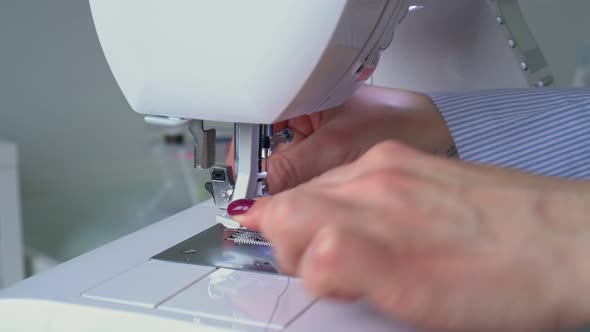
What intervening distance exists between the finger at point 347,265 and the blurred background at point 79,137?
4.46ft

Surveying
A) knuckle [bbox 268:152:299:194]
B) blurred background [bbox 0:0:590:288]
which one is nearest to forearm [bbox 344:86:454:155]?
knuckle [bbox 268:152:299:194]

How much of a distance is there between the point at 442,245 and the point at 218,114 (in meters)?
0.29

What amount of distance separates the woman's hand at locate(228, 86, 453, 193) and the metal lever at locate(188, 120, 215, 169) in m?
0.06

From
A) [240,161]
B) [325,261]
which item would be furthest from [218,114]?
[325,261]

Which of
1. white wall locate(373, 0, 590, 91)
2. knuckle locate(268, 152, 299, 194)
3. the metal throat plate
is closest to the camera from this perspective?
the metal throat plate

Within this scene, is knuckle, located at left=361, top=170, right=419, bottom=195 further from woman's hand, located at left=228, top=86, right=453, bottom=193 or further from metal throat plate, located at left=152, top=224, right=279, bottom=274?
woman's hand, located at left=228, top=86, right=453, bottom=193

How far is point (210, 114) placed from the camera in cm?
61

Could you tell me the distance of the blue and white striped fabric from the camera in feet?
2.50

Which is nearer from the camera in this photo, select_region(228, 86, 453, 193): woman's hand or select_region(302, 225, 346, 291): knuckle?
select_region(302, 225, 346, 291): knuckle

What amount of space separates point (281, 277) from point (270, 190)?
0.16 metres

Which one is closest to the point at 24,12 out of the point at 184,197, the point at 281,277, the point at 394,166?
the point at 184,197

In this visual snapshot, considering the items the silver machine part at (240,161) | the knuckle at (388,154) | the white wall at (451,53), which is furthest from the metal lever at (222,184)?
the white wall at (451,53)

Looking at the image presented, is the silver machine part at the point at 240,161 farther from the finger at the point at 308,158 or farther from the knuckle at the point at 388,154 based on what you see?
the knuckle at the point at 388,154

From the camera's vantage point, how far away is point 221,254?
2.12ft
